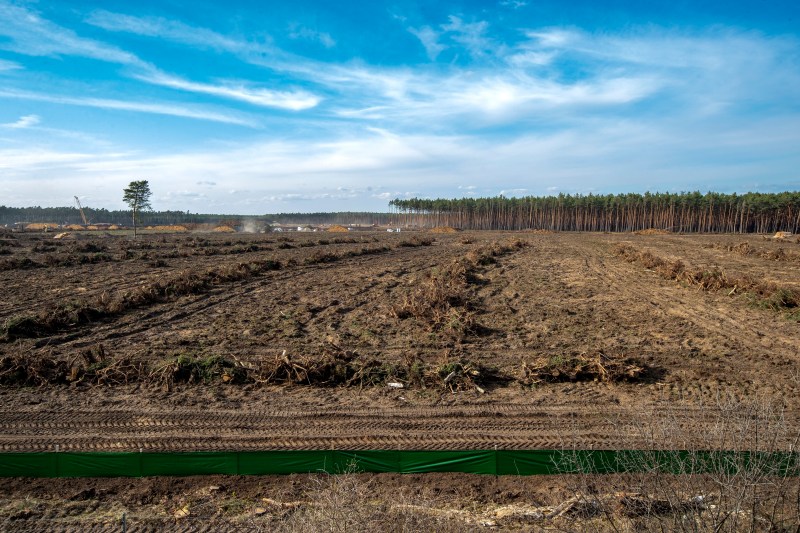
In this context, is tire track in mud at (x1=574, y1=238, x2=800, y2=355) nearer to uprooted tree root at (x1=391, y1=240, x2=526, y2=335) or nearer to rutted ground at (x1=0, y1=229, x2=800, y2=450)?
rutted ground at (x1=0, y1=229, x2=800, y2=450)

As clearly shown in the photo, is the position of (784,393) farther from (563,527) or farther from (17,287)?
(17,287)

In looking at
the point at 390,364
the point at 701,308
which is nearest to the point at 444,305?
the point at 390,364

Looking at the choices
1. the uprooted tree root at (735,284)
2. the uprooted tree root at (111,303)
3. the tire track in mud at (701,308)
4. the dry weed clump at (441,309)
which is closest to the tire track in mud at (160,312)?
the uprooted tree root at (111,303)

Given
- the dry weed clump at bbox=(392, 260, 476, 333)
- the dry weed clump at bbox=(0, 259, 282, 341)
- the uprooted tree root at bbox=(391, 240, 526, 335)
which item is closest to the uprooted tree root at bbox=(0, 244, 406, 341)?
the dry weed clump at bbox=(0, 259, 282, 341)

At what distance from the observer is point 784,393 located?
391 inches

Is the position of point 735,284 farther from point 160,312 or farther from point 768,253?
point 160,312

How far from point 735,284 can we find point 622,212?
10016 cm

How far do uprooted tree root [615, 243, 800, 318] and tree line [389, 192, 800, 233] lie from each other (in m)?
82.6

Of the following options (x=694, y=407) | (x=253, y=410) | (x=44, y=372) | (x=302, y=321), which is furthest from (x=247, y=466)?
(x=302, y=321)

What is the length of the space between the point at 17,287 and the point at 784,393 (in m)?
27.0

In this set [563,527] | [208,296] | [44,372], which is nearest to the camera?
[563,527]

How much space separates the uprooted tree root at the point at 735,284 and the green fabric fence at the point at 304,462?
11804 millimetres

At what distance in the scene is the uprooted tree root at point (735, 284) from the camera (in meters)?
16.7

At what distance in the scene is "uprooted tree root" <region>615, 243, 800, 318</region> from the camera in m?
16.7
